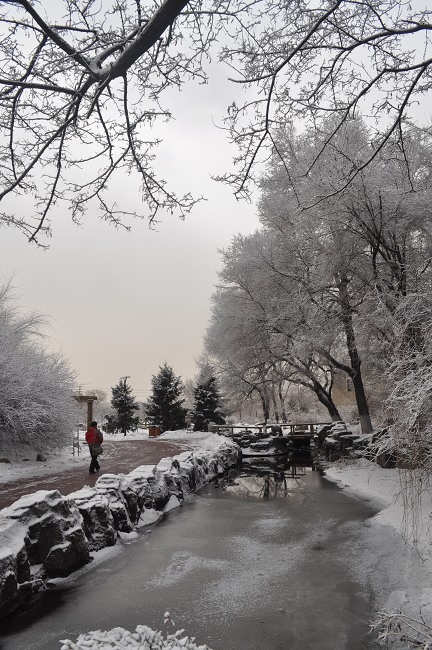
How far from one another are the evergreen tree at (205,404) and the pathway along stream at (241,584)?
2271cm

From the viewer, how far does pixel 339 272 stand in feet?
55.2

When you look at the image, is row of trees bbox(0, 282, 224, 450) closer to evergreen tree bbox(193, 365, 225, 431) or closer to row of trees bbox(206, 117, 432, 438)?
row of trees bbox(206, 117, 432, 438)

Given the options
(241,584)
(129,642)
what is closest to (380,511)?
(241,584)

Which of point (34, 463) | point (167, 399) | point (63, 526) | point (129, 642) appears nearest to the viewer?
point (129, 642)

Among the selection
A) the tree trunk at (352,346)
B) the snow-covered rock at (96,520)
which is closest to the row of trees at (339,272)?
the tree trunk at (352,346)

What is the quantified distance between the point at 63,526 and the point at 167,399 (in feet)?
90.6

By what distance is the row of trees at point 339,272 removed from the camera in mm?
10225

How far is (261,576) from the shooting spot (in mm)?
6184

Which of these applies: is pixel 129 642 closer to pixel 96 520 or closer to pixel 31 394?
pixel 96 520

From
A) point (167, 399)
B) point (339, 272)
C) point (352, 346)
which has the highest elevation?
point (339, 272)

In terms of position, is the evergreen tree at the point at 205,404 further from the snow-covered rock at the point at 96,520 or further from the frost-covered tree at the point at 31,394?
the snow-covered rock at the point at 96,520

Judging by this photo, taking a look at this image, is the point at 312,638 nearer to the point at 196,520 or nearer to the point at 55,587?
the point at 55,587

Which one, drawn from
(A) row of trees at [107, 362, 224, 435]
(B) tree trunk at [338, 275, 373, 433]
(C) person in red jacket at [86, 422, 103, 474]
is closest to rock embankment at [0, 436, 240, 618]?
(C) person in red jacket at [86, 422, 103, 474]

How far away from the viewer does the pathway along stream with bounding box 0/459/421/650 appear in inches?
185
